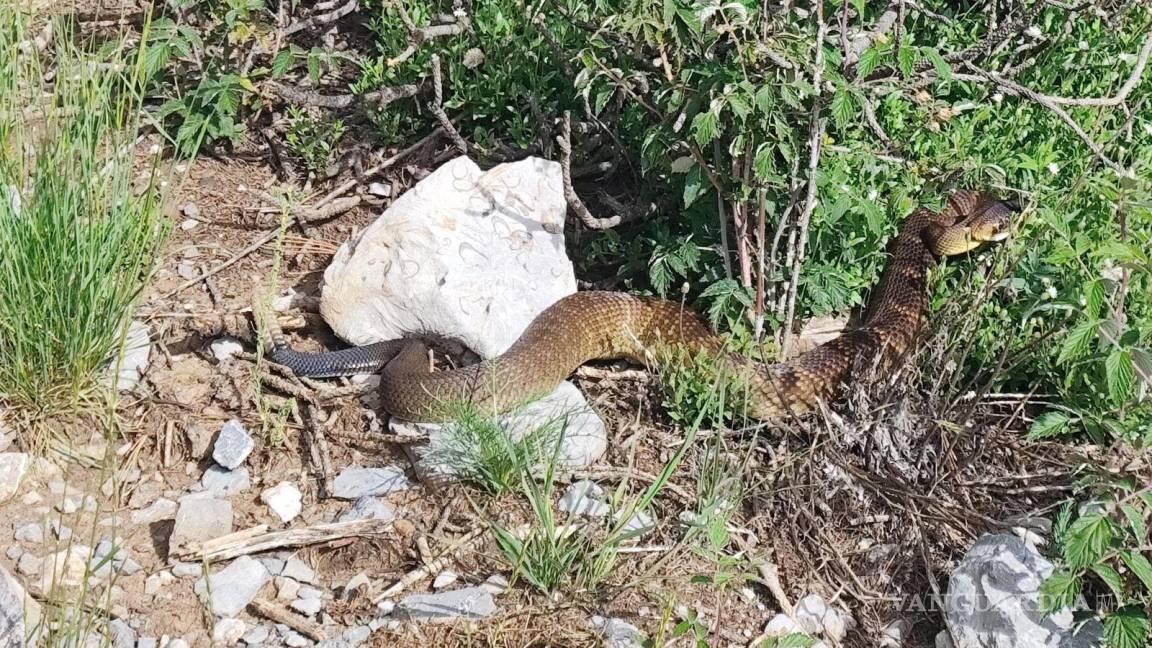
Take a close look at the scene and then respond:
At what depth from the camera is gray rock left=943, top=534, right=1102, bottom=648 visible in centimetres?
337

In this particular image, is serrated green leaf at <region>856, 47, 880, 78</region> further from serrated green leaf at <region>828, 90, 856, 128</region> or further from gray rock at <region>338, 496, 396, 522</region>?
gray rock at <region>338, 496, 396, 522</region>

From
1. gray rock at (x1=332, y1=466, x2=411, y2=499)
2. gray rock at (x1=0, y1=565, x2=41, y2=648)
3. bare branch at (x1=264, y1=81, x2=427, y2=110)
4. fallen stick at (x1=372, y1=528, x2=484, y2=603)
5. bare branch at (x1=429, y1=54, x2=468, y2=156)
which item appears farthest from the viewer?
bare branch at (x1=264, y1=81, x2=427, y2=110)

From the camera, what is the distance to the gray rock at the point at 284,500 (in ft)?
12.9

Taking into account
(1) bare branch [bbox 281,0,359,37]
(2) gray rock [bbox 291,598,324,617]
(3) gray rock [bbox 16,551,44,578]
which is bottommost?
(2) gray rock [bbox 291,598,324,617]

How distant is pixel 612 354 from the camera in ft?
16.3

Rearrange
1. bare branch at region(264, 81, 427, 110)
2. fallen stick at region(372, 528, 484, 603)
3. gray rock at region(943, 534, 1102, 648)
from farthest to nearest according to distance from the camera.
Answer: bare branch at region(264, 81, 427, 110) → fallen stick at region(372, 528, 484, 603) → gray rock at region(943, 534, 1102, 648)

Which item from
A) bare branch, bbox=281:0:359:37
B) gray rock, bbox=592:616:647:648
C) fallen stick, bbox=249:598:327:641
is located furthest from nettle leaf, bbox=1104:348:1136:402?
bare branch, bbox=281:0:359:37

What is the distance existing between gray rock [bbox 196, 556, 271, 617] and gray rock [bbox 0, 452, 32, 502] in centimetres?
81

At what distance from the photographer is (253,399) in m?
4.42

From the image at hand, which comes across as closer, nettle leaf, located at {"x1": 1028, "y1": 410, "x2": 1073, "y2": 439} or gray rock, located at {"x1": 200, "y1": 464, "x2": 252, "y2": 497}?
nettle leaf, located at {"x1": 1028, "y1": 410, "x2": 1073, "y2": 439}

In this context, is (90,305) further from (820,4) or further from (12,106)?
(820,4)

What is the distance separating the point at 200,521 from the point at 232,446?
406 millimetres

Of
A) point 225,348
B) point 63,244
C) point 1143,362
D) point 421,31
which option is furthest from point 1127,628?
point 421,31

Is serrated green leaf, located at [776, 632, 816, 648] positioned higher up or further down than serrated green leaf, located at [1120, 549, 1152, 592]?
further down
